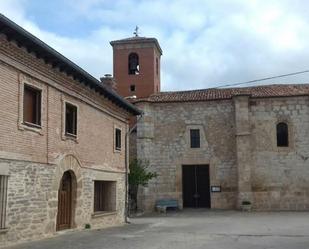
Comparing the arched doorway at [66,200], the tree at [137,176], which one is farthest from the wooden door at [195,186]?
the arched doorway at [66,200]

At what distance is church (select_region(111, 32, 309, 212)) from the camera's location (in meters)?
33.5

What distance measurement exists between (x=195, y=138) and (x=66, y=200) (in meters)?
19.4

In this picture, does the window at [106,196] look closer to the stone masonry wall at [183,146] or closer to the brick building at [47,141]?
the brick building at [47,141]

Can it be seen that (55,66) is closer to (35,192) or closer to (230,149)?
(35,192)

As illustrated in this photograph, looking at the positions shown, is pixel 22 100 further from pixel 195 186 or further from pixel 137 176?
pixel 195 186

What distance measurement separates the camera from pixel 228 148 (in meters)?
34.6

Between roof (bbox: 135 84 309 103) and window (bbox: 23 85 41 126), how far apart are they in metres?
21.0

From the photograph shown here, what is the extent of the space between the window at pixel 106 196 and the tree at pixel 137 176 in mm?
9006

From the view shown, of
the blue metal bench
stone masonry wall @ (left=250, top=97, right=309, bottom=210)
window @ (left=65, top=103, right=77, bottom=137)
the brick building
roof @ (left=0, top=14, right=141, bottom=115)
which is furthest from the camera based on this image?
the blue metal bench

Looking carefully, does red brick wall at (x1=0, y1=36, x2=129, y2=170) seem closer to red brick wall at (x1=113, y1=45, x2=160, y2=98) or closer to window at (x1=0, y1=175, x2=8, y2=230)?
window at (x1=0, y1=175, x2=8, y2=230)

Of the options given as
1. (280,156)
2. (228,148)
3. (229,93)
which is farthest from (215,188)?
(229,93)

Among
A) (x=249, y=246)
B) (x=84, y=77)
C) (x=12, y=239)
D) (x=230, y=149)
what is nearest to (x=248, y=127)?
(x=230, y=149)

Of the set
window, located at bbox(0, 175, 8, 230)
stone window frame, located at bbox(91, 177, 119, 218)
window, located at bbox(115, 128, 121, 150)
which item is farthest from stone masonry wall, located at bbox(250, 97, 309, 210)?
window, located at bbox(0, 175, 8, 230)

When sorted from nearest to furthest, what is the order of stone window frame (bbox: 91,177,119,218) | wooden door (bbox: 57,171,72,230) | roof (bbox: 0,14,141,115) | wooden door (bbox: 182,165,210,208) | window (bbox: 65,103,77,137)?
roof (bbox: 0,14,141,115) → wooden door (bbox: 57,171,72,230) → window (bbox: 65,103,77,137) → stone window frame (bbox: 91,177,119,218) → wooden door (bbox: 182,165,210,208)
